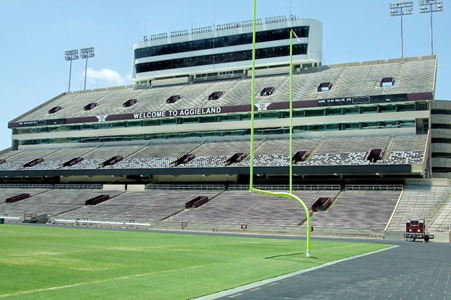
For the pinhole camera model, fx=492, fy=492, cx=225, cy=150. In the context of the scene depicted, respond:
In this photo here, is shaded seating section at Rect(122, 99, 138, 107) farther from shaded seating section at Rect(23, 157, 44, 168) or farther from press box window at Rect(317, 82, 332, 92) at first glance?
press box window at Rect(317, 82, 332, 92)

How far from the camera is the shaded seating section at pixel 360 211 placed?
4006 centimetres

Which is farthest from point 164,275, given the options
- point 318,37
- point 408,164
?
point 318,37

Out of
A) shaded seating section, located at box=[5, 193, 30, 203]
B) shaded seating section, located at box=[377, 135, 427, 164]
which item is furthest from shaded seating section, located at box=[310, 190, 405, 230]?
shaded seating section, located at box=[5, 193, 30, 203]

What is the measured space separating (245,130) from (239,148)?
424cm

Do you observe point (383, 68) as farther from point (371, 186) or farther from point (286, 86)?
point (371, 186)

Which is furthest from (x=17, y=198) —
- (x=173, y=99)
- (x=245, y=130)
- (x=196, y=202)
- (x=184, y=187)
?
(x=245, y=130)

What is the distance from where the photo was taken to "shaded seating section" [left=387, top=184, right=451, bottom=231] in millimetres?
39866

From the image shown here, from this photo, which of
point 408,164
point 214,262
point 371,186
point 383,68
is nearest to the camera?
point 214,262

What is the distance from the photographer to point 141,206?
5178 centimetres

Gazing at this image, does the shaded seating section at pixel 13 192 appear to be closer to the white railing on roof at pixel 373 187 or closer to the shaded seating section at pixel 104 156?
the shaded seating section at pixel 104 156

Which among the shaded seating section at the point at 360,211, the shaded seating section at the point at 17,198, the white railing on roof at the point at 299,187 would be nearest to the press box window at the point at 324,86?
the white railing on roof at the point at 299,187

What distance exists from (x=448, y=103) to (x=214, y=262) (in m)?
58.4

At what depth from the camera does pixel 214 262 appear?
1630 centimetres

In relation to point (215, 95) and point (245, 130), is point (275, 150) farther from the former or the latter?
point (215, 95)
